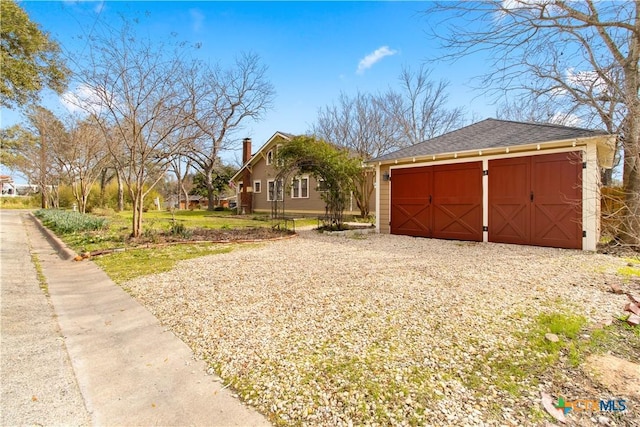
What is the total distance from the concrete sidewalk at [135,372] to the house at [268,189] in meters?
14.4

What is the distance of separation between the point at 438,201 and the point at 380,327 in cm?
706

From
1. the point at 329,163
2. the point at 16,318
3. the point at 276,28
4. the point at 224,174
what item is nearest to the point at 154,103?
the point at 276,28

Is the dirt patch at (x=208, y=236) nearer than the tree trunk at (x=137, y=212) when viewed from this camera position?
Yes

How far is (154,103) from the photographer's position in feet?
26.7

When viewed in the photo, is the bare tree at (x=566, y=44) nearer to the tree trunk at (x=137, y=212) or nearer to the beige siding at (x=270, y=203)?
the tree trunk at (x=137, y=212)

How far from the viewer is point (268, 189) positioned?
21.5 meters

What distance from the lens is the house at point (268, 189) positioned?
62.1 feet

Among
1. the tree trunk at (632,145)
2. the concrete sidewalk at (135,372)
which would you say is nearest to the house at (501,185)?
the tree trunk at (632,145)

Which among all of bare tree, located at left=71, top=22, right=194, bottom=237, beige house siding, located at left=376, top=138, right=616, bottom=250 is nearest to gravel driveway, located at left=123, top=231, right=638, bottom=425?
beige house siding, located at left=376, top=138, right=616, bottom=250

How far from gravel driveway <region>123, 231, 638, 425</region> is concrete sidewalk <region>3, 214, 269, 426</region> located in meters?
0.13

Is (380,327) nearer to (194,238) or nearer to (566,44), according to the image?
(194,238)

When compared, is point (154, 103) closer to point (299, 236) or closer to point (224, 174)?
point (299, 236)

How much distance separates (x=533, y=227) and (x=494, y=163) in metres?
1.86

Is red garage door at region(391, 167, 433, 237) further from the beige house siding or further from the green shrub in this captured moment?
the green shrub
